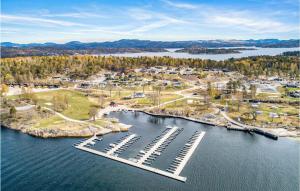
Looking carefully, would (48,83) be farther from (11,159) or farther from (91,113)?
(11,159)

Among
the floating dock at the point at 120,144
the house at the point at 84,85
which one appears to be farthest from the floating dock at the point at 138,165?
the house at the point at 84,85

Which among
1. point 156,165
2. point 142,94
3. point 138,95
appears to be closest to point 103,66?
point 142,94

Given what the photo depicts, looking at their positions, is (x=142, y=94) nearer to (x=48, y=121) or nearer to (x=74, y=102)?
(x=74, y=102)

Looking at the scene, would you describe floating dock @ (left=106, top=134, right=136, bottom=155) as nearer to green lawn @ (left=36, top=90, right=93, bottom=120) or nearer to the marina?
the marina

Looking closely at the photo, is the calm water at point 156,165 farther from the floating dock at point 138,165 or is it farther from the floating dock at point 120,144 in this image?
the floating dock at point 120,144

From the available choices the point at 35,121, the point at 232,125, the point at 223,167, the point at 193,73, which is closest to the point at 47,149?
the point at 35,121
